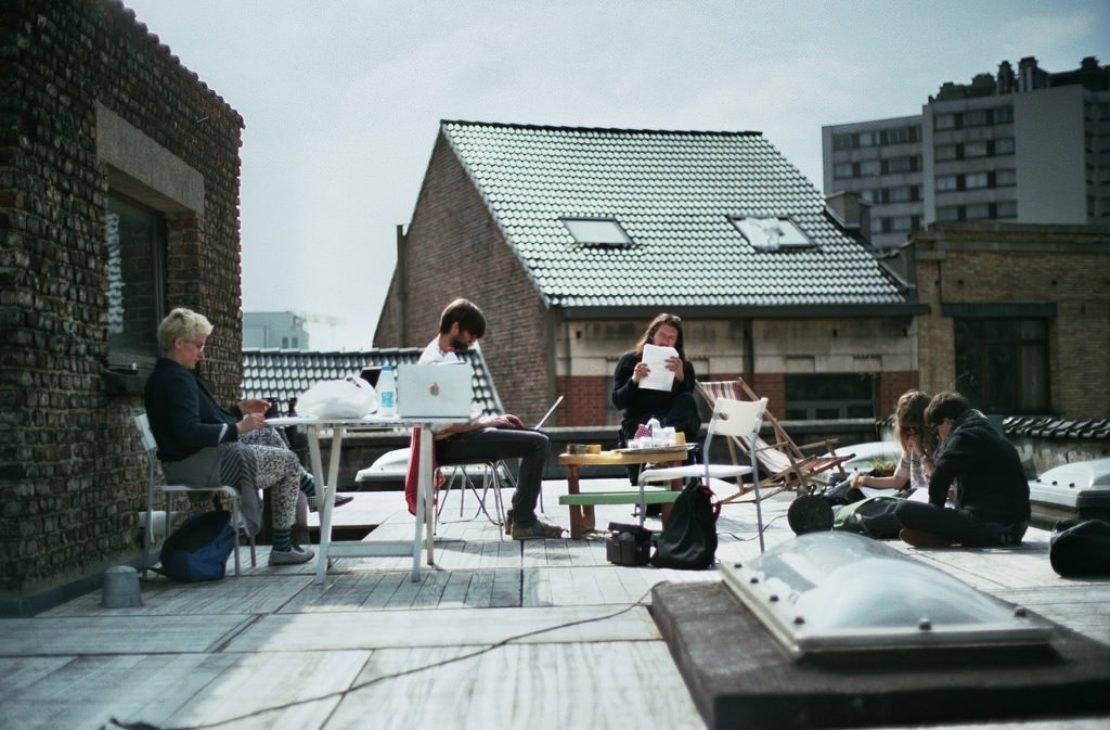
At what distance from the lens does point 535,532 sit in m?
7.88

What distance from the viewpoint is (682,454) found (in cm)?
780

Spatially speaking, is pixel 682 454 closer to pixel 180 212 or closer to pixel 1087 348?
pixel 180 212

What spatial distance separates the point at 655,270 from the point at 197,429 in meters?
17.7

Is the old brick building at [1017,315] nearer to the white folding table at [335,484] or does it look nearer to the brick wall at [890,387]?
the brick wall at [890,387]

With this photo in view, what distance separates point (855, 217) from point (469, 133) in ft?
31.4

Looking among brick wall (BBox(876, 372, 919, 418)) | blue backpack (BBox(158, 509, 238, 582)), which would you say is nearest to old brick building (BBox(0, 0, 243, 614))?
blue backpack (BBox(158, 509, 238, 582))

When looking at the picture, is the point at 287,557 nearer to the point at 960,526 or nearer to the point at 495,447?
the point at 495,447

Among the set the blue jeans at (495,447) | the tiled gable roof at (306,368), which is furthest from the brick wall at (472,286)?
the blue jeans at (495,447)

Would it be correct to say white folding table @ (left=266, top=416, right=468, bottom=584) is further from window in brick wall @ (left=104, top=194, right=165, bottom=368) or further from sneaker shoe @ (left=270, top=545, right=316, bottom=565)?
window in brick wall @ (left=104, top=194, right=165, bottom=368)

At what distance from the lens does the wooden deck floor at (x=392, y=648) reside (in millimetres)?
3553

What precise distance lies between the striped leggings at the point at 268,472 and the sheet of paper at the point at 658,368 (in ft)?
9.74

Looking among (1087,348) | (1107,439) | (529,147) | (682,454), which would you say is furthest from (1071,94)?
(682,454)

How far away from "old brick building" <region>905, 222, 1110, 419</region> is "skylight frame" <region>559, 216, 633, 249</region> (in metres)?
6.42

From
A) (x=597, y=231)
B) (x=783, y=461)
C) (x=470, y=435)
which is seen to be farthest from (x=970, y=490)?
(x=597, y=231)
